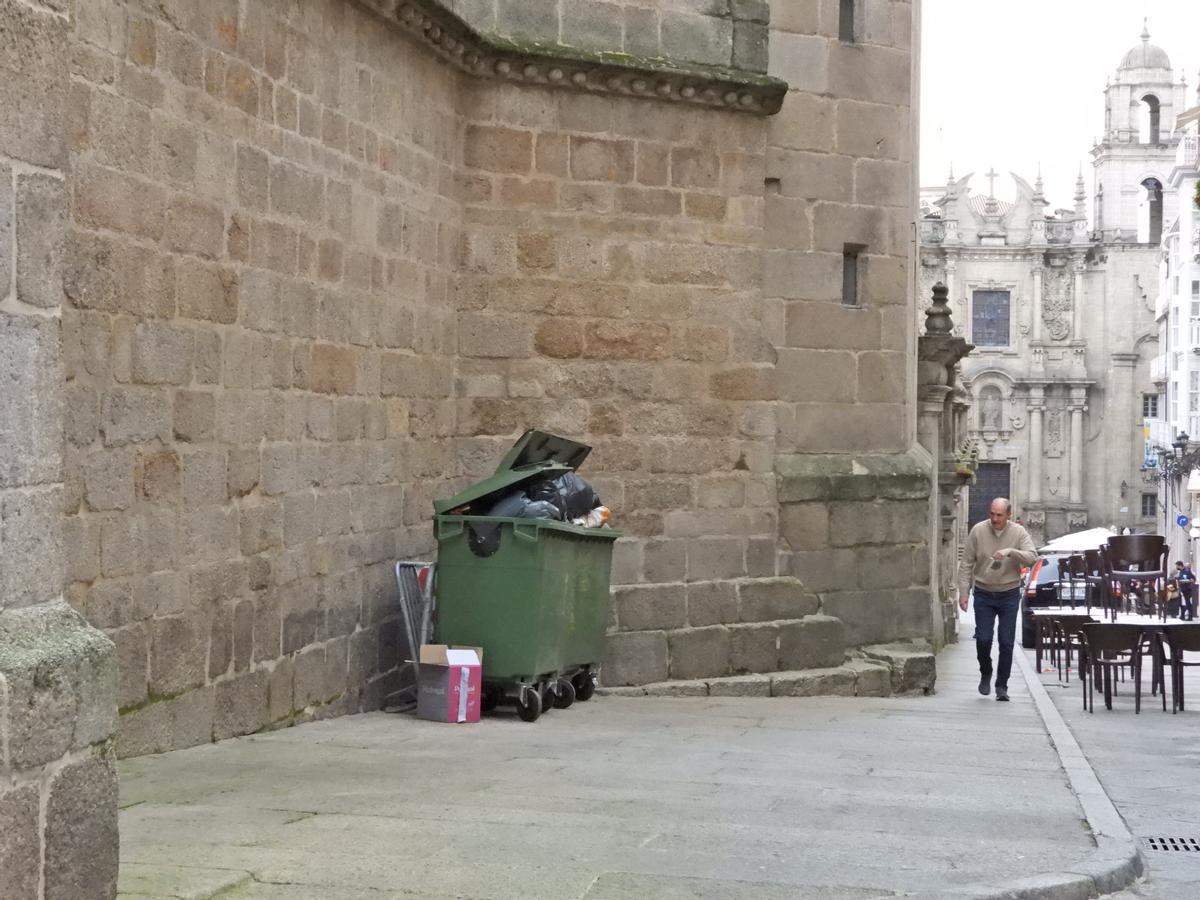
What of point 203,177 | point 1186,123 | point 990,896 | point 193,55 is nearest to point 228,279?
point 203,177

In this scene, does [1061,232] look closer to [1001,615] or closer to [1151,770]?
[1001,615]

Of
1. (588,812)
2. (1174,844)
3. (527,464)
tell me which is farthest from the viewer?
(527,464)

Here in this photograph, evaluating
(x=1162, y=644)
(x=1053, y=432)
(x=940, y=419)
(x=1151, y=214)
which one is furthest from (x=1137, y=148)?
(x=1162, y=644)

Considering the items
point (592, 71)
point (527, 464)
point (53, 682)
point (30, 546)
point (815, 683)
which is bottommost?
point (815, 683)

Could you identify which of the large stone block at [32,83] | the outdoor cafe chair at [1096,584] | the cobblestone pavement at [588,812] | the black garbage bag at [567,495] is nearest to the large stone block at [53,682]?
the cobblestone pavement at [588,812]

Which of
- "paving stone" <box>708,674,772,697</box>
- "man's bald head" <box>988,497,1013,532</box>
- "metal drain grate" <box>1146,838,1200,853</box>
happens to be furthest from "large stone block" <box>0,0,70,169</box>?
"man's bald head" <box>988,497,1013,532</box>

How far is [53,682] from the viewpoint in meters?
4.27

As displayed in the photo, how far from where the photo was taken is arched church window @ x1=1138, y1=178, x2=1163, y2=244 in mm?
75062

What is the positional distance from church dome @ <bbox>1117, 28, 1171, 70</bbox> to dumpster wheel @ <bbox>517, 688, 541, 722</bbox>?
77.5 m

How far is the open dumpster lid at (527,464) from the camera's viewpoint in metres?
9.98

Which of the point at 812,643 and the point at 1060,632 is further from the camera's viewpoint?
the point at 1060,632

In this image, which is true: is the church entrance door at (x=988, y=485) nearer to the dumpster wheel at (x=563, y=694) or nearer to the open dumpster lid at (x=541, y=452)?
the open dumpster lid at (x=541, y=452)

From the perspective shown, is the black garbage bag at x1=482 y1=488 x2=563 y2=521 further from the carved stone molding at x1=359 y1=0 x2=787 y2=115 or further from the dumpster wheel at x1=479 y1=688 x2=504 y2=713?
the carved stone molding at x1=359 y1=0 x2=787 y2=115

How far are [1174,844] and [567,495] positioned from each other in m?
4.11
